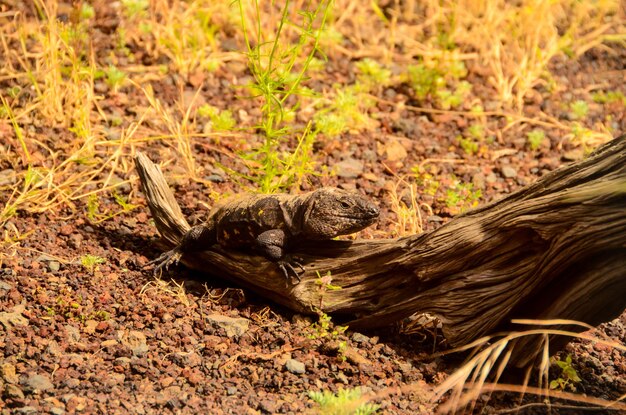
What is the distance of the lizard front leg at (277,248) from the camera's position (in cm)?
489

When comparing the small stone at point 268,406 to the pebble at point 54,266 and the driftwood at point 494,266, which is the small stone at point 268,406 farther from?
the pebble at point 54,266

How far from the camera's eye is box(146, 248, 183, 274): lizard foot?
17.4 ft

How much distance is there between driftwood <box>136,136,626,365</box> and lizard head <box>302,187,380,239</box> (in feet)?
0.57

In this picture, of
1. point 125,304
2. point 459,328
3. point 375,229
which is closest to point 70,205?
point 125,304

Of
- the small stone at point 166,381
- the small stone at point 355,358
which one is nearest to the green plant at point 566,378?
the small stone at point 355,358

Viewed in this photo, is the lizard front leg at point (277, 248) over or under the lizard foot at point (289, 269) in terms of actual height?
over

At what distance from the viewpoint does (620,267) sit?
4035mm

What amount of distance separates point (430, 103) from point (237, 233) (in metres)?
3.15

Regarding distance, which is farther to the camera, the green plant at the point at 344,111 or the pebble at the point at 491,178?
the green plant at the point at 344,111

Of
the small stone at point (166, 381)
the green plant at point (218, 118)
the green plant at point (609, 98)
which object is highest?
the green plant at point (609, 98)

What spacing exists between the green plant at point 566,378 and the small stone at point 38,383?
2.81 m

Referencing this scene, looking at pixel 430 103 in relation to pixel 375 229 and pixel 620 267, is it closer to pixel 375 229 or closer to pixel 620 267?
pixel 375 229

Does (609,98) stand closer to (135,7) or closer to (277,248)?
(277,248)

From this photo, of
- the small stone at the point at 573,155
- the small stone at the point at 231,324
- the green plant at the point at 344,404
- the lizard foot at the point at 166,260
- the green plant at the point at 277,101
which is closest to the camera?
the green plant at the point at 344,404
